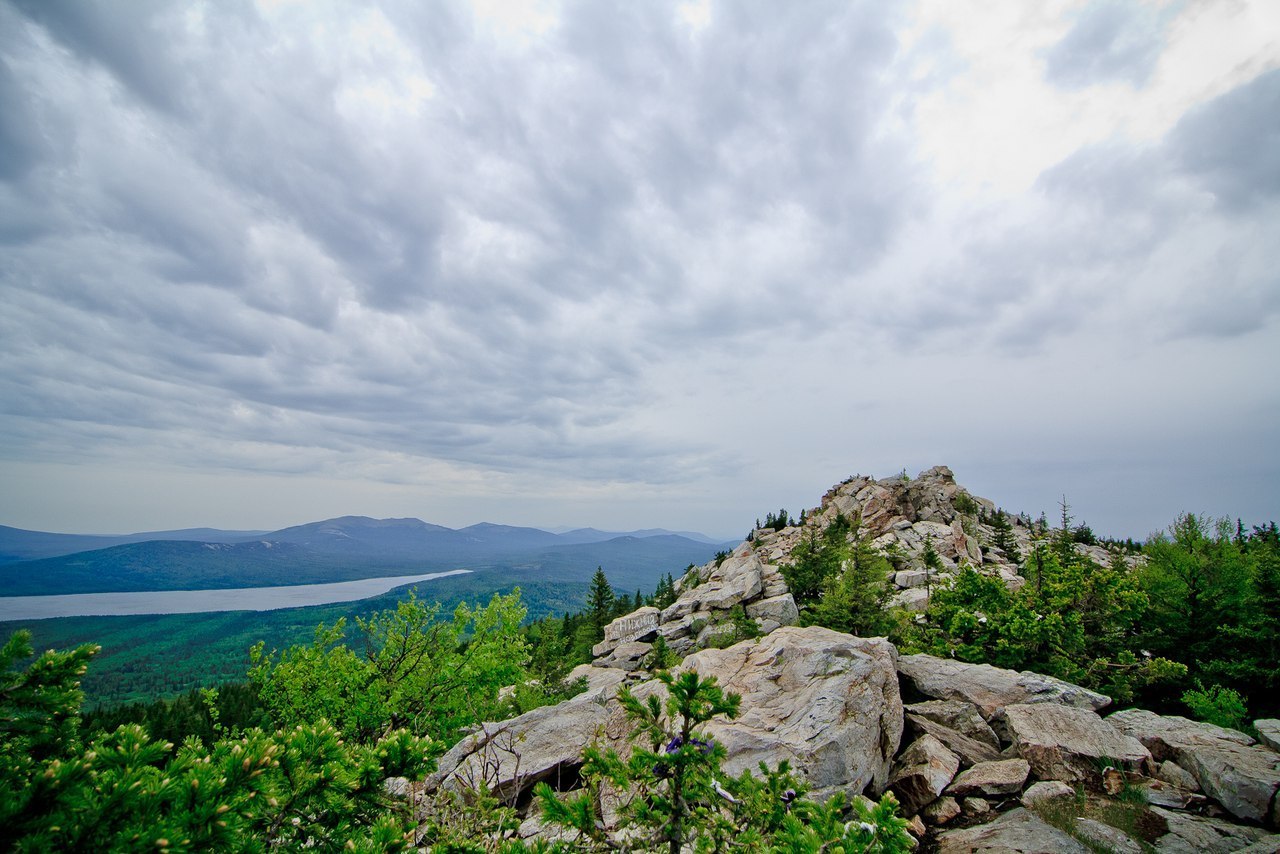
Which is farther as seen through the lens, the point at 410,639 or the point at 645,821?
the point at 410,639

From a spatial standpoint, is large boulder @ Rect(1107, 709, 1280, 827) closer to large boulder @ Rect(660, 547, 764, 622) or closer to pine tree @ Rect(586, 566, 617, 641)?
large boulder @ Rect(660, 547, 764, 622)

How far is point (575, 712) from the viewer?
1534 centimetres

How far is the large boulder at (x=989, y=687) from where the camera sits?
45.9 ft

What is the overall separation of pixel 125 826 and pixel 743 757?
34.9 ft

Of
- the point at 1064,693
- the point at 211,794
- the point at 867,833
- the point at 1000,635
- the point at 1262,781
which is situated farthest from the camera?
the point at 1000,635

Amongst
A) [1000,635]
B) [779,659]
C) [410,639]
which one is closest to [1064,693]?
[1000,635]

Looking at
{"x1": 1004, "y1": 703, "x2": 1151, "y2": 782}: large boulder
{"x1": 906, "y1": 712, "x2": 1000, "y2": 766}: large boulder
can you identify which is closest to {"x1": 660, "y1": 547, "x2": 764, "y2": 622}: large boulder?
{"x1": 906, "y1": 712, "x2": 1000, "y2": 766}: large boulder

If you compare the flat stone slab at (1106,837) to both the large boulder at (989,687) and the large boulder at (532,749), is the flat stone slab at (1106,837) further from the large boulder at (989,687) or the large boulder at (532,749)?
the large boulder at (532,749)

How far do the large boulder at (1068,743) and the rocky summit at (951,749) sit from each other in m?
0.03

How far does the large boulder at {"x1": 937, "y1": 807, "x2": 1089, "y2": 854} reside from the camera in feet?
27.5

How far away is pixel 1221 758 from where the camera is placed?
10.6 metres

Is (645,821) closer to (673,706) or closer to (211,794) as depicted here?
(673,706)

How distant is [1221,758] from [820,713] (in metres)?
8.39

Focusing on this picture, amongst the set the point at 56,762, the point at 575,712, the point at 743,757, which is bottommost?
the point at 575,712
